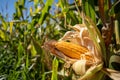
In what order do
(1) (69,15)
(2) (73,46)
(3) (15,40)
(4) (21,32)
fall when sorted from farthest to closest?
1. (3) (15,40)
2. (4) (21,32)
3. (1) (69,15)
4. (2) (73,46)

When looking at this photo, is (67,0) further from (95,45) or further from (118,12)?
(95,45)

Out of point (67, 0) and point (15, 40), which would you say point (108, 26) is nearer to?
point (67, 0)

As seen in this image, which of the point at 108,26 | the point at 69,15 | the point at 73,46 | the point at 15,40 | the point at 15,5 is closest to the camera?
the point at 108,26

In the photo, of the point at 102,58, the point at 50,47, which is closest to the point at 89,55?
the point at 102,58

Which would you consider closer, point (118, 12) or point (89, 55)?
point (89, 55)

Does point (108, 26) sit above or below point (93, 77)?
above

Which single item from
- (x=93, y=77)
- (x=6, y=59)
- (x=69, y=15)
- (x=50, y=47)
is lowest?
(x=6, y=59)
